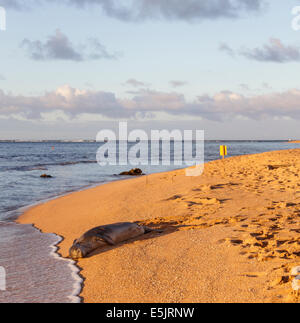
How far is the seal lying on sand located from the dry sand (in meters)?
0.21

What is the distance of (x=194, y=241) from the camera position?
6.56m

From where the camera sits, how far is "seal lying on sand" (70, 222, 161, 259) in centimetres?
645

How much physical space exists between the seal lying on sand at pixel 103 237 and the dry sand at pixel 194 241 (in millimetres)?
211

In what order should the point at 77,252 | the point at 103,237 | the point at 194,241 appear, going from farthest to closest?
the point at 103,237 → the point at 194,241 → the point at 77,252

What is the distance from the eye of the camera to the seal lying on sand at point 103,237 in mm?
6453

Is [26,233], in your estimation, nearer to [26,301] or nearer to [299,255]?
[26,301]

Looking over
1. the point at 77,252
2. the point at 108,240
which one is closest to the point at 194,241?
the point at 108,240

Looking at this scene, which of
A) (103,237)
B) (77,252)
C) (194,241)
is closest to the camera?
(77,252)

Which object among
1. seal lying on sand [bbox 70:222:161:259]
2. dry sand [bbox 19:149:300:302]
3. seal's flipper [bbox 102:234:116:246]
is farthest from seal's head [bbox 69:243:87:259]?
seal's flipper [bbox 102:234:116:246]

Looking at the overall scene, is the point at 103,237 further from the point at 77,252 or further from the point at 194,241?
the point at 194,241

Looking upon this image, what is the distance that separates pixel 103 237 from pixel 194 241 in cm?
179

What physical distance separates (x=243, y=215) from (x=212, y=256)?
9.64ft

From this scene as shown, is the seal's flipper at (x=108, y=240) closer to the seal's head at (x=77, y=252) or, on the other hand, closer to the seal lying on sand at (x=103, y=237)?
the seal lying on sand at (x=103, y=237)

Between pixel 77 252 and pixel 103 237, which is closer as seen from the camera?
pixel 77 252
